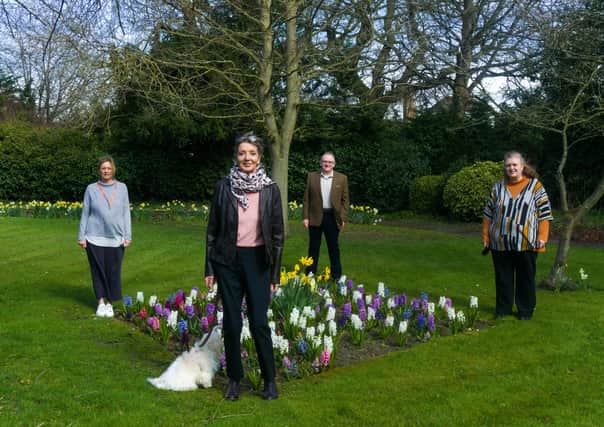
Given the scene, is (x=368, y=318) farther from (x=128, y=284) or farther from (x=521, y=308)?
(x=128, y=284)

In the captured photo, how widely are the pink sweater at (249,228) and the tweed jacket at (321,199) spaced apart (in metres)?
3.92

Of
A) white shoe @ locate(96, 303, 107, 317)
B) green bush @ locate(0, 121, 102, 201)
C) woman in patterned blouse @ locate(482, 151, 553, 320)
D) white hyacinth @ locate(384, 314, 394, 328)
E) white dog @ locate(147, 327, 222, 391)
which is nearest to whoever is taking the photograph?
white dog @ locate(147, 327, 222, 391)

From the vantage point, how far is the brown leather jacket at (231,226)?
4098 millimetres

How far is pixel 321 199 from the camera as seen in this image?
26.3 feet

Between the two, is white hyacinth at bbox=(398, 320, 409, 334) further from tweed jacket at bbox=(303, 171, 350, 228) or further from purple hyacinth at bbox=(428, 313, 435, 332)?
tweed jacket at bbox=(303, 171, 350, 228)

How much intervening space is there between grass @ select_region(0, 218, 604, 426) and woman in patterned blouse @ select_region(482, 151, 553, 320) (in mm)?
284

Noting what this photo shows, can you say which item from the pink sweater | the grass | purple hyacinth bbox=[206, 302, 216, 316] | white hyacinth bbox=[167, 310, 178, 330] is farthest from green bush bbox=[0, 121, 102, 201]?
the pink sweater

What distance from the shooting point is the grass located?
13.0ft

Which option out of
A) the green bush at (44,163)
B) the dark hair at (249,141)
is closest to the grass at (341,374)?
the dark hair at (249,141)

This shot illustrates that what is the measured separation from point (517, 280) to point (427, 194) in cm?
1232

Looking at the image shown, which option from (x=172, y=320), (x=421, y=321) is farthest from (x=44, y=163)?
(x=421, y=321)

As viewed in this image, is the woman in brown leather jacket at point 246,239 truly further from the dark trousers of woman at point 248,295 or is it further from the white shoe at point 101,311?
the white shoe at point 101,311

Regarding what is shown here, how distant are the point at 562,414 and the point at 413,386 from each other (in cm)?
103

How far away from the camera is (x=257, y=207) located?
4.14m
